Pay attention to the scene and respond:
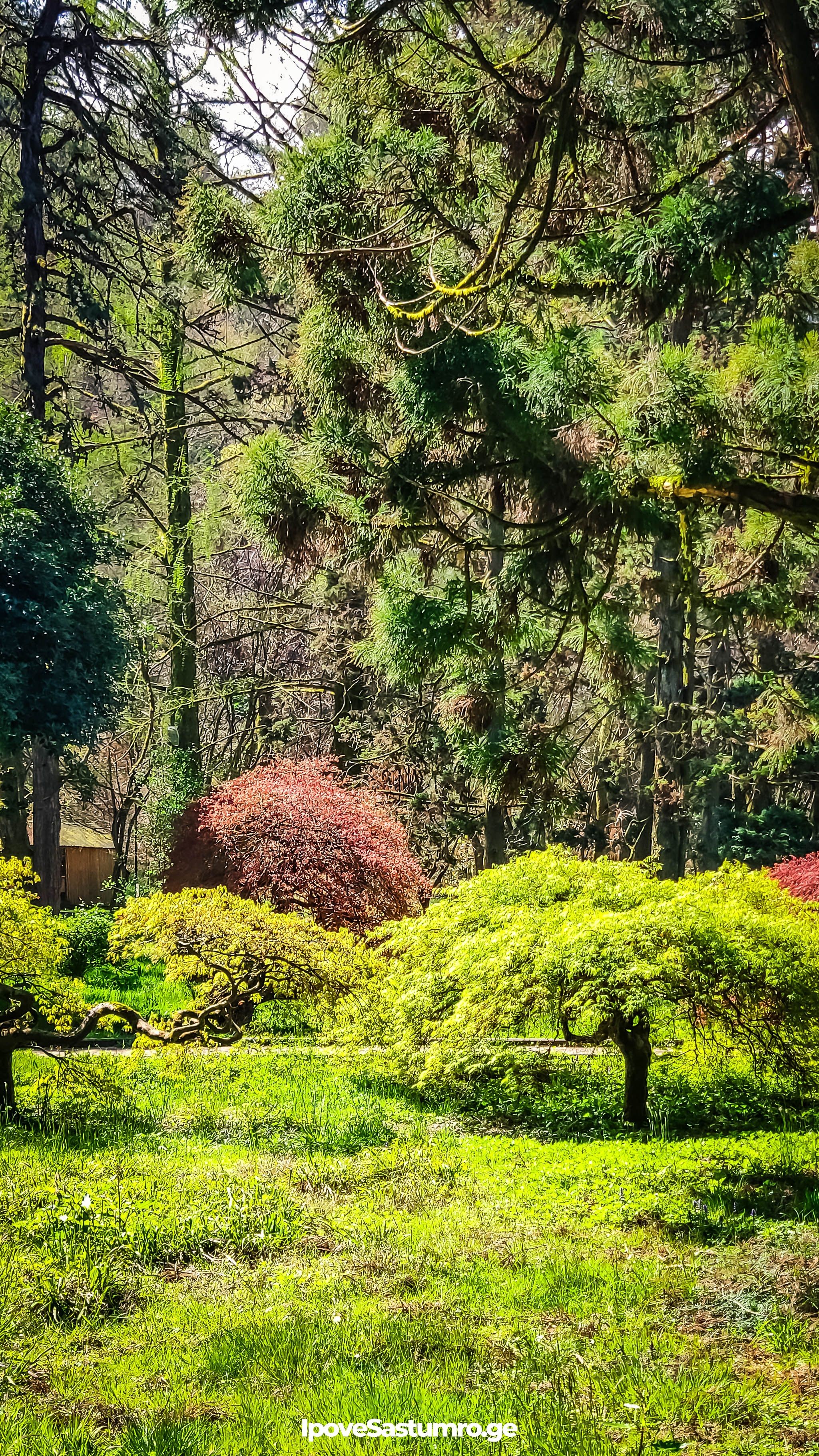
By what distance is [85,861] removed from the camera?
28.0m

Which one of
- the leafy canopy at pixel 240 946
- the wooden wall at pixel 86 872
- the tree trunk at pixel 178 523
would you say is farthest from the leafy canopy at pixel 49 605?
the wooden wall at pixel 86 872

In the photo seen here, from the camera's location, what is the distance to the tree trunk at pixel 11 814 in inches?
476

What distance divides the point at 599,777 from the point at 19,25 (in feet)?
41.7

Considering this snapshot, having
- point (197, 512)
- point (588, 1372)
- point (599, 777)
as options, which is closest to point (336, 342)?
point (588, 1372)

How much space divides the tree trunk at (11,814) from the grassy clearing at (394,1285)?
6.14 metres

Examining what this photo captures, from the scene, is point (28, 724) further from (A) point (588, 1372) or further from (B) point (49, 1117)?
(A) point (588, 1372)

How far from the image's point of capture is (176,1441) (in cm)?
285

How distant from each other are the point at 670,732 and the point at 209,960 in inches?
233

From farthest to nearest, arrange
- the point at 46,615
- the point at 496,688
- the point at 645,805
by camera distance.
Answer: the point at 645,805 → the point at 46,615 → the point at 496,688

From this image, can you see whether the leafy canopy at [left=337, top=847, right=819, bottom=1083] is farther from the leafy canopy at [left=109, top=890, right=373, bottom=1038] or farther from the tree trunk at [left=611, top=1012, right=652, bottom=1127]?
the leafy canopy at [left=109, top=890, right=373, bottom=1038]

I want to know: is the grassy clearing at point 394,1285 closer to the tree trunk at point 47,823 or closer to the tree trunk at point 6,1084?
the tree trunk at point 6,1084

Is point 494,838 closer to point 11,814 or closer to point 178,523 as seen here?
point 11,814

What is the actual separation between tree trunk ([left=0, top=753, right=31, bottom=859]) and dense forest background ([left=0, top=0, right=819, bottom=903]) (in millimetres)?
49

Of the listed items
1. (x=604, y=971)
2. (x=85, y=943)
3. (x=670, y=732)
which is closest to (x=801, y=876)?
(x=670, y=732)
